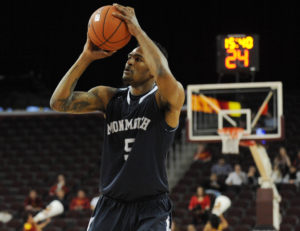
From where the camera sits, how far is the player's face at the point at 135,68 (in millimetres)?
3340

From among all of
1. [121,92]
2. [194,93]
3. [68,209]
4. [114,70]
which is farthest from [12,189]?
[121,92]

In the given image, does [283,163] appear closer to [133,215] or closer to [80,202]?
[80,202]

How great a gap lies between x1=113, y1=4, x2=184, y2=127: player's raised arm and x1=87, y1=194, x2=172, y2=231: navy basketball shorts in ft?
1.58

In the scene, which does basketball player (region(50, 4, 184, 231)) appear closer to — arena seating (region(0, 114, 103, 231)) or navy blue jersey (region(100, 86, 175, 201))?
navy blue jersey (region(100, 86, 175, 201))

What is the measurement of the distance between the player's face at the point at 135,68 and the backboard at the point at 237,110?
225 inches

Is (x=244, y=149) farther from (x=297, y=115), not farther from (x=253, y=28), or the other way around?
(x=253, y=28)

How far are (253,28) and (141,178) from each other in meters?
14.6

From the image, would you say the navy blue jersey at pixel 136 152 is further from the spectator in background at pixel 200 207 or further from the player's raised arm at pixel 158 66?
the spectator in background at pixel 200 207

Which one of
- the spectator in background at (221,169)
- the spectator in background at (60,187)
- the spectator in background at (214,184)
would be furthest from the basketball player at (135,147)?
the spectator in background at (60,187)

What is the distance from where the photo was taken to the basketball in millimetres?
3305

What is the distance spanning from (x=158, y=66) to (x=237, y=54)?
6229mm

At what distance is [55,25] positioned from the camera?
18547 millimetres

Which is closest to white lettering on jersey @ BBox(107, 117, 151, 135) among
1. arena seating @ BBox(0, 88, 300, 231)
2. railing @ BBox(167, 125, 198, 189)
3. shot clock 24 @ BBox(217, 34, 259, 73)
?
shot clock 24 @ BBox(217, 34, 259, 73)

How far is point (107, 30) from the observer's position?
329cm
